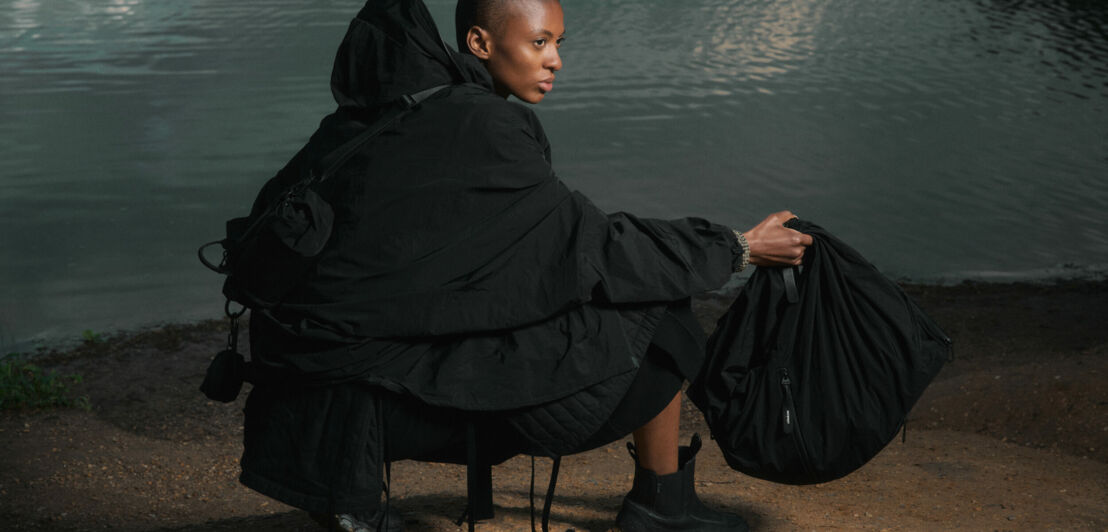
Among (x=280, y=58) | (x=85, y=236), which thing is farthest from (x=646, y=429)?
(x=280, y=58)

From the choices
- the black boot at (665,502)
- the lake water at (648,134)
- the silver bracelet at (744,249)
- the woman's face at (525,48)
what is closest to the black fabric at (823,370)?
the black boot at (665,502)

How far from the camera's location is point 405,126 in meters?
2.04

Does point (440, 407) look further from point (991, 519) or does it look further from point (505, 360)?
point (991, 519)

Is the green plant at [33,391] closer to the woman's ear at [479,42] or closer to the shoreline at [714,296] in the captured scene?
the shoreline at [714,296]

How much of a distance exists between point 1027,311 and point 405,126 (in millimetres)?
5180

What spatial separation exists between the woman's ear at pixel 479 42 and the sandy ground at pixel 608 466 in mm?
1137

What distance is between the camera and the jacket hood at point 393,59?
2.09 m

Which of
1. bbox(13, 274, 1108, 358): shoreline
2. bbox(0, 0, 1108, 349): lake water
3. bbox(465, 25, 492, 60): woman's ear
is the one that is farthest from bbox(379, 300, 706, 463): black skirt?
bbox(0, 0, 1108, 349): lake water

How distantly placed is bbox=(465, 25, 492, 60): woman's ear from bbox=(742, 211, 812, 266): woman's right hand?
0.66 meters

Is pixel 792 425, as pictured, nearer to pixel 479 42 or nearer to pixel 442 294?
pixel 442 294

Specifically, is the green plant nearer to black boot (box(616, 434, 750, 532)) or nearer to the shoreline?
the shoreline

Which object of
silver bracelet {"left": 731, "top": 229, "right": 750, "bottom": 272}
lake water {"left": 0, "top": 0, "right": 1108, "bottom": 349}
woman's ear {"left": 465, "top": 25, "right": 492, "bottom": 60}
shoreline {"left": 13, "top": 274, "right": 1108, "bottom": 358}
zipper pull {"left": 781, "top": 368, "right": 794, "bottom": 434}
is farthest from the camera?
lake water {"left": 0, "top": 0, "right": 1108, "bottom": 349}

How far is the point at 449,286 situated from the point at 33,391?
3.41 metres

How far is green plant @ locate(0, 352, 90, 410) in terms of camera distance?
4.60 meters
